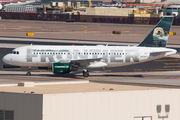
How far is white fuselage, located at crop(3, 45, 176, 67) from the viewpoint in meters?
59.1

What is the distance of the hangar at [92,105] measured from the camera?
2591 centimetres

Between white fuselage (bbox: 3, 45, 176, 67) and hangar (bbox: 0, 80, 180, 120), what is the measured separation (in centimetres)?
3069

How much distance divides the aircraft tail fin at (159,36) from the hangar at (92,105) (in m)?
33.4

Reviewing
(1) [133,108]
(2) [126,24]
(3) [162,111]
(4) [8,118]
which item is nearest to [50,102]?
(4) [8,118]

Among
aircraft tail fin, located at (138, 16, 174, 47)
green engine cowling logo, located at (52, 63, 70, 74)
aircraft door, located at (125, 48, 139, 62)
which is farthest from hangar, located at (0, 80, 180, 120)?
aircraft tail fin, located at (138, 16, 174, 47)

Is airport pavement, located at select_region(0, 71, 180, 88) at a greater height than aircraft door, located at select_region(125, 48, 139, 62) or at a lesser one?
lesser

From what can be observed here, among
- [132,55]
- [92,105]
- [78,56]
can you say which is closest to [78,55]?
[78,56]

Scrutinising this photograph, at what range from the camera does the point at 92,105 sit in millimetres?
27219

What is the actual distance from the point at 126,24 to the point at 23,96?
5779 inches

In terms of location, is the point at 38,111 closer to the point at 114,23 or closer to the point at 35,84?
the point at 35,84

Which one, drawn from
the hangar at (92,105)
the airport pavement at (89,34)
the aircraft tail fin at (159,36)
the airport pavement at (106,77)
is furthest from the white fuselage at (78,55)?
the airport pavement at (89,34)

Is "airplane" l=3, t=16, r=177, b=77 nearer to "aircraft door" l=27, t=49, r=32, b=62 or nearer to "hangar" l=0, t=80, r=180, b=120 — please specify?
"aircraft door" l=27, t=49, r=32, b=62

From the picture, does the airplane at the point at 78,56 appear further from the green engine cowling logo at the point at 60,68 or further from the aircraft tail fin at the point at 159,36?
the aircraft tail fin at the point at 159,36

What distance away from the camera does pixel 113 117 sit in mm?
27844
